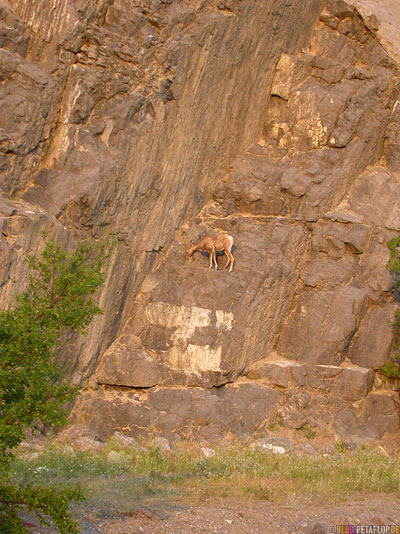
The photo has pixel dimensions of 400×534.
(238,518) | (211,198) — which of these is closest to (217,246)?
(211,198)

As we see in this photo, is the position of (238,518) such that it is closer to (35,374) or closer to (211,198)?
(35,374)

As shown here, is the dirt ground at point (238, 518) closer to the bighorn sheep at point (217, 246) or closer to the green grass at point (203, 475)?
the green grass at point (203, 475)

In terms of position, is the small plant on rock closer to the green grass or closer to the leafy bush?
the green grass

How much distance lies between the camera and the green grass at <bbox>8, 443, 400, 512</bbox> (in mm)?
11758

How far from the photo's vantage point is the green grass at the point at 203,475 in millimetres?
11758

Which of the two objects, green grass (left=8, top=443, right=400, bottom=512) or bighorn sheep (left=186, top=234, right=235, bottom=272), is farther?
bighorn sheep (left=186, top=234, right=235, bottom=272)

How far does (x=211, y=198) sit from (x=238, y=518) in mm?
14577

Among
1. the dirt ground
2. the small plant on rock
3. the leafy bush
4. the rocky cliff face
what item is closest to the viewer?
the leafy bush

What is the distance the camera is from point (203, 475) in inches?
512

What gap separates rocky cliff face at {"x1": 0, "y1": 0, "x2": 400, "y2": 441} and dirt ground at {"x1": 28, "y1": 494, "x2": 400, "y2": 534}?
753cm

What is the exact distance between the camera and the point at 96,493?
37.1ft

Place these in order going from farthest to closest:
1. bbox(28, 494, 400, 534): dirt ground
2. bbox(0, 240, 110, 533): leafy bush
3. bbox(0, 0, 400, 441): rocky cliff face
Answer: bbox(0, 0, 400, 441): rocky cliff face < bbox(28, 494, 400, 534): dirt ground < bbox(0, 240, 110, 533): leafy bush

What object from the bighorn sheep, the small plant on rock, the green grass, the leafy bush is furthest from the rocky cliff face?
the leafy bush

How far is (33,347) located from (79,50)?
13.5 m
